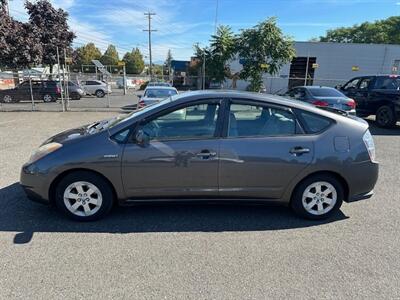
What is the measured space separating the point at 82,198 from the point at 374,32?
68.9 metres

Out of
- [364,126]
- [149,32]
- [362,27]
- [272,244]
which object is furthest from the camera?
[362,27]

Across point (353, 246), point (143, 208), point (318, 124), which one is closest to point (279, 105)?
point (318, 124)

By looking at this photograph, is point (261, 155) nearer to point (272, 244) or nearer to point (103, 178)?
point (272, 244)

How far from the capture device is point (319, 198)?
3.97 meters

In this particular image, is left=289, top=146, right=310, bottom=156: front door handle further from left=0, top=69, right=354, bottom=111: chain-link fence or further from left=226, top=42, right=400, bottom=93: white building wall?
left=226, top=42, right=400, bottom=93: white building wall

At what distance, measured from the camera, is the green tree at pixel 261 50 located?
788 inches

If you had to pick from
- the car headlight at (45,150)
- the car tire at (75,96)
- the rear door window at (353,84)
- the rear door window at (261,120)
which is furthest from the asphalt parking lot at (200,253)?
the car tire at (75,96)

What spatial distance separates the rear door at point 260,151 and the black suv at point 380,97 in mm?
9115

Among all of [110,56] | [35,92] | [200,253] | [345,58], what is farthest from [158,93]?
[110,56]

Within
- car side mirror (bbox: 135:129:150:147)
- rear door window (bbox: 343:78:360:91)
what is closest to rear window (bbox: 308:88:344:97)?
rear door window (bbox: 343:78:360:91)

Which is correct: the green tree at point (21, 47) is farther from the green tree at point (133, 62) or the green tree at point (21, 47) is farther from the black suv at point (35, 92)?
the green tree at point (133, 62)

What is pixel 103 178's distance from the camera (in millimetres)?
3791

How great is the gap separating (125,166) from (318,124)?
7.80ft

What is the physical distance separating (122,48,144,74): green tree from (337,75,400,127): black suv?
9097cm
